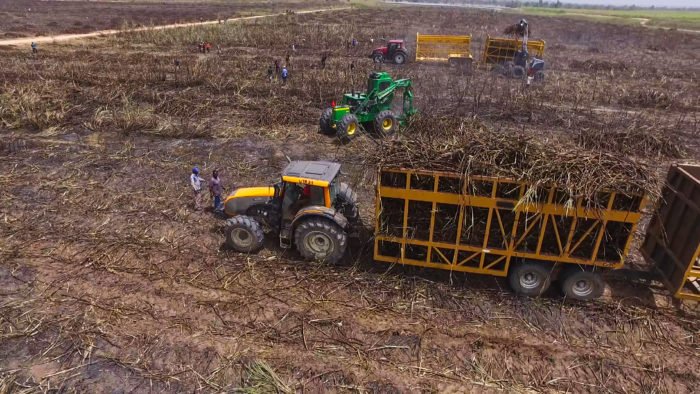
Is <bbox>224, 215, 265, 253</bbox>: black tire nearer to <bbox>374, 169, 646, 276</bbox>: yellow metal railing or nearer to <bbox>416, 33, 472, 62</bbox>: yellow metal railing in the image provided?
<bbox>374, 169, 646, 276</bbox>: yellow metal railing

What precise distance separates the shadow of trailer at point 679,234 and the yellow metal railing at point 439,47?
2475 centimetres

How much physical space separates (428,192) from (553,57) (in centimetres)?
3114

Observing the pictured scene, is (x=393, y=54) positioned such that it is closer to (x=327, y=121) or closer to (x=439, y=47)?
(x=439, y=47)

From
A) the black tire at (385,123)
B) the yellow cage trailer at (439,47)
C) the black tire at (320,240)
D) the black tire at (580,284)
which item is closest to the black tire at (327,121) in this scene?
the black tire at (385,123)

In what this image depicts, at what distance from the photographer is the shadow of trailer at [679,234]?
6.38 m

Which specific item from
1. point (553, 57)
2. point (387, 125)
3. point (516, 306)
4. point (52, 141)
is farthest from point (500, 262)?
point (553, 57)

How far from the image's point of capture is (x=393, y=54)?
28188mm

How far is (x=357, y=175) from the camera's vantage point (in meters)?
11.8

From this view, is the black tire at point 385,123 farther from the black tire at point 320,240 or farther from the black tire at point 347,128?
the black tire at point 320,240

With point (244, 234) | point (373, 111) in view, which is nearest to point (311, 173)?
point (244, 234)

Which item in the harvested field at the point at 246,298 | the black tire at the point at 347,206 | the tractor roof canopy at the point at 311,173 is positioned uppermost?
the tractor roof canopy at the point at 311,173

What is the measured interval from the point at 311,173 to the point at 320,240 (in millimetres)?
1264

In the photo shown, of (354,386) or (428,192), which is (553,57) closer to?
(428,192)

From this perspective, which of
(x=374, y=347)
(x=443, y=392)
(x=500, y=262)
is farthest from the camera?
(x=500, y=262)
